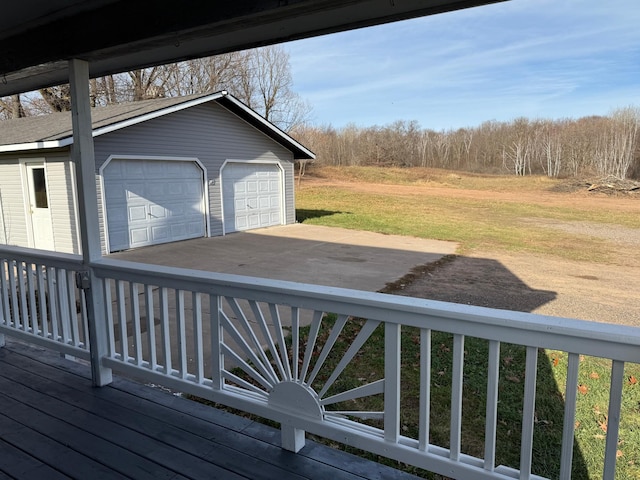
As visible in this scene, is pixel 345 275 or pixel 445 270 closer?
pixel 345 275

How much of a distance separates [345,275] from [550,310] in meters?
3.12

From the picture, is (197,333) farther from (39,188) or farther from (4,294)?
(39,188)

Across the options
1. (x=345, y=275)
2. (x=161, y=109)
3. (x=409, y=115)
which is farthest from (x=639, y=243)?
(x=409, y=115)

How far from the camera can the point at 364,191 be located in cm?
2522

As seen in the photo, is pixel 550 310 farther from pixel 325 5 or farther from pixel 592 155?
pixel 592 155

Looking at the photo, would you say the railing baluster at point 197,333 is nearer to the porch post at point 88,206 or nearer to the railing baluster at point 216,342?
the railing baluster at point 216,342

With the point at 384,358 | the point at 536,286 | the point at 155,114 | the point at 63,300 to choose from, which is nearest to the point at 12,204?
the point at 155,114

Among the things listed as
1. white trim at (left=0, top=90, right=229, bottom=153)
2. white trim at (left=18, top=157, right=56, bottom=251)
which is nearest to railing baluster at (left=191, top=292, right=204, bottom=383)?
white trim at (left=0, top=90, right=229, bottom=153)

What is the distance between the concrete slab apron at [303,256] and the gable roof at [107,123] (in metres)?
2.53

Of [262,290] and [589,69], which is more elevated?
[589,69]

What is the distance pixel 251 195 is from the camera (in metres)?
13.0

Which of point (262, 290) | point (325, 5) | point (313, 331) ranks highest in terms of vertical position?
point (325, 5)

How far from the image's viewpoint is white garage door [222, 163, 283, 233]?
40.2ft

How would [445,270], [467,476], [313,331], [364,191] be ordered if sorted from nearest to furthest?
[467,476] → [313,331] → [445,270] → [364,191]
